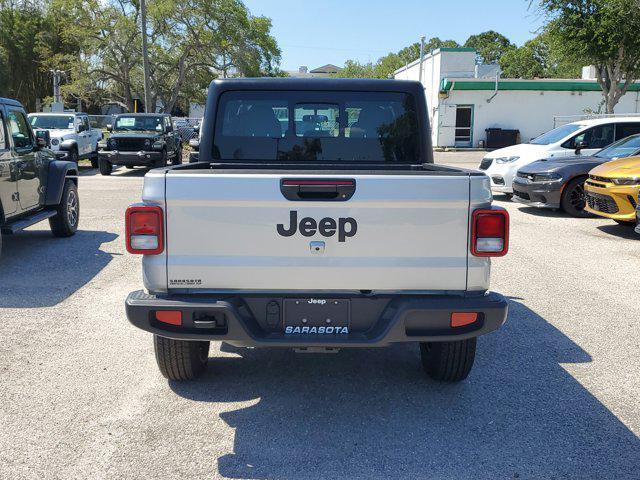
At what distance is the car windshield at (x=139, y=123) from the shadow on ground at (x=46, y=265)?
11501mm

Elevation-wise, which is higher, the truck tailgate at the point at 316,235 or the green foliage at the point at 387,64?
the green foliage at the point at 387,64

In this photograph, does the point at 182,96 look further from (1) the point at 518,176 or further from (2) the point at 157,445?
(2) the point at 157,445

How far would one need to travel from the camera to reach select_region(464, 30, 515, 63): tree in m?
94.8

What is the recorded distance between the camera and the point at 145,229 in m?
3.36

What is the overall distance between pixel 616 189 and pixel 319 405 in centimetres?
738

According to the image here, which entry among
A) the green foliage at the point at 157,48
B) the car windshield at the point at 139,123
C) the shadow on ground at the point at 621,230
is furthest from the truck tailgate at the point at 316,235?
the green foliage at the point at 157,48

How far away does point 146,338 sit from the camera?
207 inches

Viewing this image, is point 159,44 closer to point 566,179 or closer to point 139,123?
point 139,123

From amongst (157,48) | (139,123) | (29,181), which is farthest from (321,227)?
(157,48)

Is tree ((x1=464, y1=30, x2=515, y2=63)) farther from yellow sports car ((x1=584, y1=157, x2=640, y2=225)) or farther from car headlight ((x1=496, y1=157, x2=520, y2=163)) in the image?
yellow sports car ((x1=584, y1=157, x2=640, y2=225))

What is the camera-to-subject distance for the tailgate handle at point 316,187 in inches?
131

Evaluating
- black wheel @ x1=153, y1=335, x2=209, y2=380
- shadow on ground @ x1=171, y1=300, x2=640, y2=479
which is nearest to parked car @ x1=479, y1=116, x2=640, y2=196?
→ shadow on ground @ x1=171, y1=300, x2=640, y2=479

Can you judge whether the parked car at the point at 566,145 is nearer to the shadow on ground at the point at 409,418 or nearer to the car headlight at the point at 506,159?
the car headlight at the point at 506,159

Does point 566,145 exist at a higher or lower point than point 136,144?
lower
